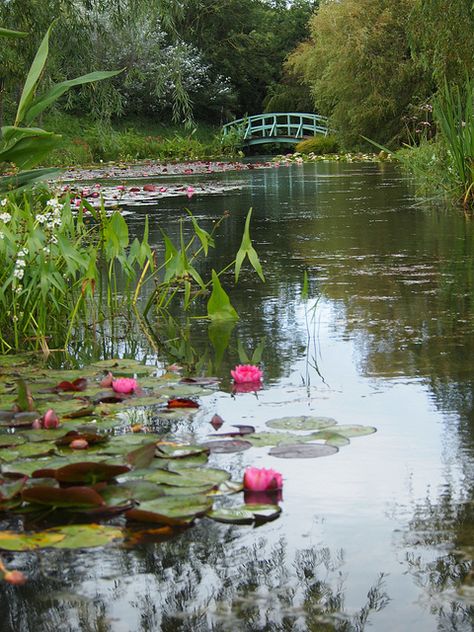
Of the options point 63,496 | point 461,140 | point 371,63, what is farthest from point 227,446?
point 371,63

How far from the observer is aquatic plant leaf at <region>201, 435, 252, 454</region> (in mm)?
2160

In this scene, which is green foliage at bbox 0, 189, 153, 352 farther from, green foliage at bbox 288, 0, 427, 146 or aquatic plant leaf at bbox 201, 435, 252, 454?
green foliage at bbox 288, 0, 427, 146

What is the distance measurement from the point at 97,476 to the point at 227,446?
1.10 feet

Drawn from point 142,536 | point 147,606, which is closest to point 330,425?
point 142,536

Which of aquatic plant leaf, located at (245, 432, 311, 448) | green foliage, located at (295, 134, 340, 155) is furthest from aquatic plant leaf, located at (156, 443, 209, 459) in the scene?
green foliage, located at (295, 134, 340, 155)

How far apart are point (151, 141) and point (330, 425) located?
2499 cm

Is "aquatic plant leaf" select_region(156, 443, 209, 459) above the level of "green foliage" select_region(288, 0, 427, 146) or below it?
below

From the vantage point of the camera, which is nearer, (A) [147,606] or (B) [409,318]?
(A) [147,606]

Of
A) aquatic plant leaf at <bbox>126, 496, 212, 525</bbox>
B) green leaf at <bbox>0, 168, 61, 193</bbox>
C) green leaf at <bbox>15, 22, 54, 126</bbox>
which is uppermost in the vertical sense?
green leaf at <bbox>15, 22, 54, 126</bbox>

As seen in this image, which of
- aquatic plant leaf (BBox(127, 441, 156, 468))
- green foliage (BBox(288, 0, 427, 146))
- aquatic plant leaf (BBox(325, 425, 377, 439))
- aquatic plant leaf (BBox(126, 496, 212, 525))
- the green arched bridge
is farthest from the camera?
the green arched bridge

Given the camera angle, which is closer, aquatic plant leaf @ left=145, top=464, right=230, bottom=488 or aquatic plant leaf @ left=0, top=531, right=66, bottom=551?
aquatic plant leaf @ left=0, top=531, right=66, bottom=551

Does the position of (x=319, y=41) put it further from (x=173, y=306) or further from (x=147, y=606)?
(x=147, y=606)

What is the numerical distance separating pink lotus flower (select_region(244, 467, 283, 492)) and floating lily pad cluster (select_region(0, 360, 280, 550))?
40 millimetres

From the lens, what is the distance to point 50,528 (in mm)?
1768
